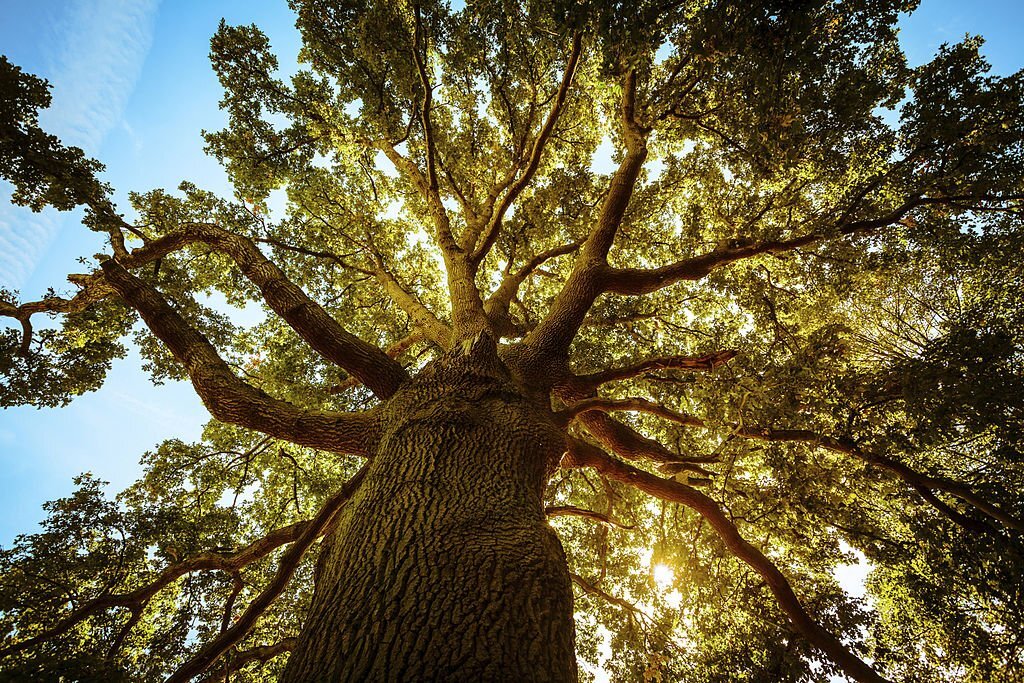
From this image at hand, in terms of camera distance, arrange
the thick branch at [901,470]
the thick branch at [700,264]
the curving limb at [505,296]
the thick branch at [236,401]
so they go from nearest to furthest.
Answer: the thick branch at [236,401] → the thick branch at [901,470] → the thick branch at [700,264] → the curving limb at [505,296]

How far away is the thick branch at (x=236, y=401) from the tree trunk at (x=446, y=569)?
0.89m

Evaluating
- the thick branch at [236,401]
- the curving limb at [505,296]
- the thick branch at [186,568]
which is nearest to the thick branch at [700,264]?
the curving limb at [505,296]

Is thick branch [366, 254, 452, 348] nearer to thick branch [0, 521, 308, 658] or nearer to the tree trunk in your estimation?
the tree trunk

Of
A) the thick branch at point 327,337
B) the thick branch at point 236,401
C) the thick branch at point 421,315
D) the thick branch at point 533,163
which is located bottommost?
the thick branch at point 236,401

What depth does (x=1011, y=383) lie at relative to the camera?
12.7 ft

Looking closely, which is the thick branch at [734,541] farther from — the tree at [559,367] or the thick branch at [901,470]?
the thick branch at [901,470]

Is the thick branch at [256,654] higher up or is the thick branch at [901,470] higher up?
the thick branch at [901,470]

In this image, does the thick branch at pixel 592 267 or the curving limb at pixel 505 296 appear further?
the curving limb at pixel 505 296

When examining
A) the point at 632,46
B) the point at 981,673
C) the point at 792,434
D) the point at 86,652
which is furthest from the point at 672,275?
the point at 86,652

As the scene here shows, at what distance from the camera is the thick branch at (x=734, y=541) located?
141 inches

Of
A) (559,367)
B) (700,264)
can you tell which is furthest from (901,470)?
(559,367)

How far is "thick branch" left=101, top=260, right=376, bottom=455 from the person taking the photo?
147 inches

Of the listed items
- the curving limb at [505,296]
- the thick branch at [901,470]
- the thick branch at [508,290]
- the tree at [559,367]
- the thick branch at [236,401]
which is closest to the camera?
the tree at [559,367]

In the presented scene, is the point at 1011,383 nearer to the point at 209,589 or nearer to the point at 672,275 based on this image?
the point at 672,275
